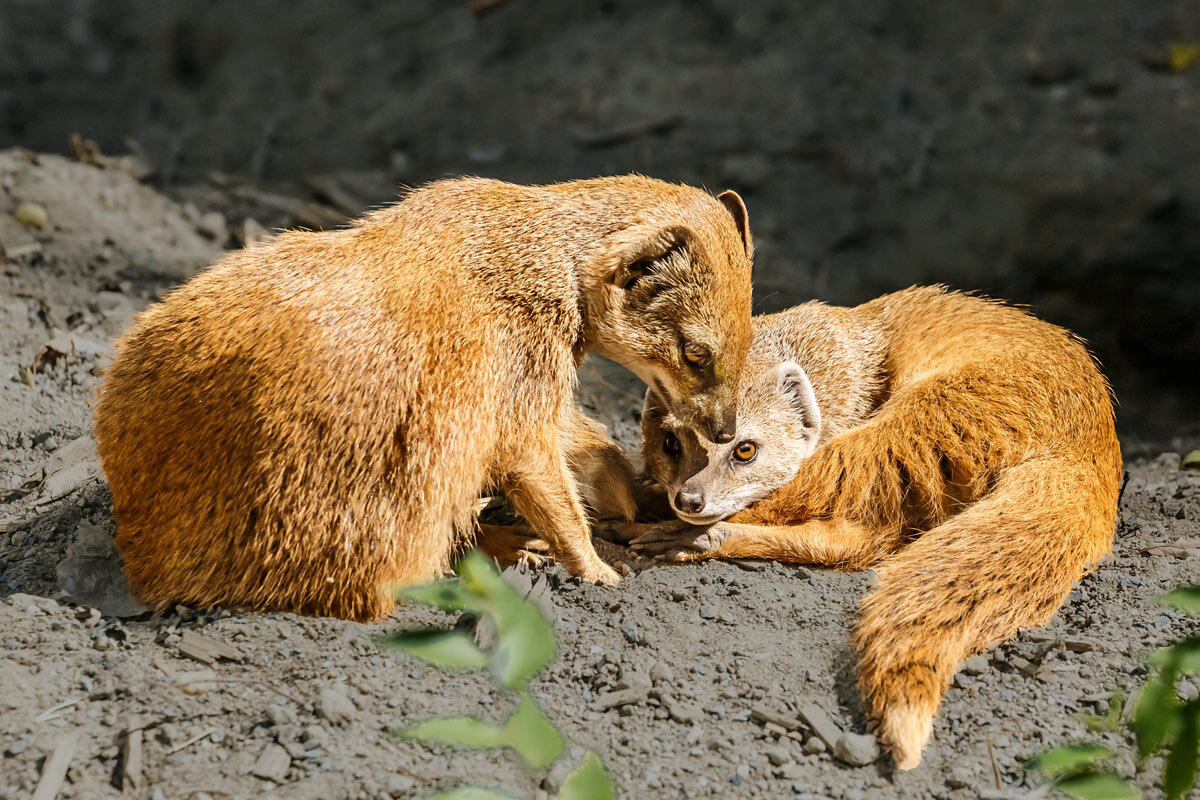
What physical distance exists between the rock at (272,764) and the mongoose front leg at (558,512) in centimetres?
112

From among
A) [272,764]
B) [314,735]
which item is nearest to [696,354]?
[314,735]

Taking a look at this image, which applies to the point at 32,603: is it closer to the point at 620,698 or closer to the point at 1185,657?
the point at 620,698

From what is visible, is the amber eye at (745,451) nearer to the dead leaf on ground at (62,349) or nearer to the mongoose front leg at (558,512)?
the mongoose front leg at (558,512)

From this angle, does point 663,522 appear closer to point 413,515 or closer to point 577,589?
point 577,589

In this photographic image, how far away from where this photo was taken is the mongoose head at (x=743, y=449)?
389 cm

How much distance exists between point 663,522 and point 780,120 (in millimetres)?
3987

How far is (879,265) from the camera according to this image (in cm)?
653

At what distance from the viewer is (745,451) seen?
13.4ft

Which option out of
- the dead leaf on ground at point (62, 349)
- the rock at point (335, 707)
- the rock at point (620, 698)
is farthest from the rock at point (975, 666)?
the dead leaf on ground at point (62, 349)

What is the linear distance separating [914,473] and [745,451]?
0.62 meters

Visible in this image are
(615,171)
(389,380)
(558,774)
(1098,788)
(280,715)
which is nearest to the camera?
(1098,788)

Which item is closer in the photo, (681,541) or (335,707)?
(335,707)

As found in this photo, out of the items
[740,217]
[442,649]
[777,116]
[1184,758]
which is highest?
[777,116]

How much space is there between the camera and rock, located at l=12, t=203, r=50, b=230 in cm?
558
